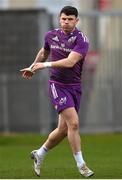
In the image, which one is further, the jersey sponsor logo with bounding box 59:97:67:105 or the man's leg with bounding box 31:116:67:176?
the man's leg with bounding box 31:116:67:176

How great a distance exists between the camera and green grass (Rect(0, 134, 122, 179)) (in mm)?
14102

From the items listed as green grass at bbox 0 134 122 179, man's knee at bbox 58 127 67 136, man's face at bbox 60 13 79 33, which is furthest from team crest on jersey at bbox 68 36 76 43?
green grass at bbox 0 134 122 179

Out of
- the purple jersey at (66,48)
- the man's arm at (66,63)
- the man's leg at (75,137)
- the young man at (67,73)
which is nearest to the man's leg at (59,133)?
the young man at (67,73)

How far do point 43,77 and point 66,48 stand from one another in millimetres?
14419

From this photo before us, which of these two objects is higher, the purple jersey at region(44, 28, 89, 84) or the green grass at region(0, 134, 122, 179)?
the purple jersey at region(44, 28, 89, 84)

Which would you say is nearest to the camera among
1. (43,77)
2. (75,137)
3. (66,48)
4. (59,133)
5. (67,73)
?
(75,137)

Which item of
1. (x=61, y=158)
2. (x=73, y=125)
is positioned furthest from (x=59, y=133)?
(x=61, y=158)

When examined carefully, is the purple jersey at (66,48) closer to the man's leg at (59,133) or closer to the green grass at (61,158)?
the man's leg at (59,133)

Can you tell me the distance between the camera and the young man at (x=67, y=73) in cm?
1355

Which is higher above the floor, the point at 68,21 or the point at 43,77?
the point at 68,21

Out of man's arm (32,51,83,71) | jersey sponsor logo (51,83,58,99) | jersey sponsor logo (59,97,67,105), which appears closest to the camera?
man's arm (32,51,83,71)

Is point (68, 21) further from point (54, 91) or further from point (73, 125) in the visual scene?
point (73, 125)

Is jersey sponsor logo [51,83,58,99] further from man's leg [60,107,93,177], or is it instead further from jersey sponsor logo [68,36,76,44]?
jersey sponsor logo [68,36,76,44]

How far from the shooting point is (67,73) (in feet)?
45.4
